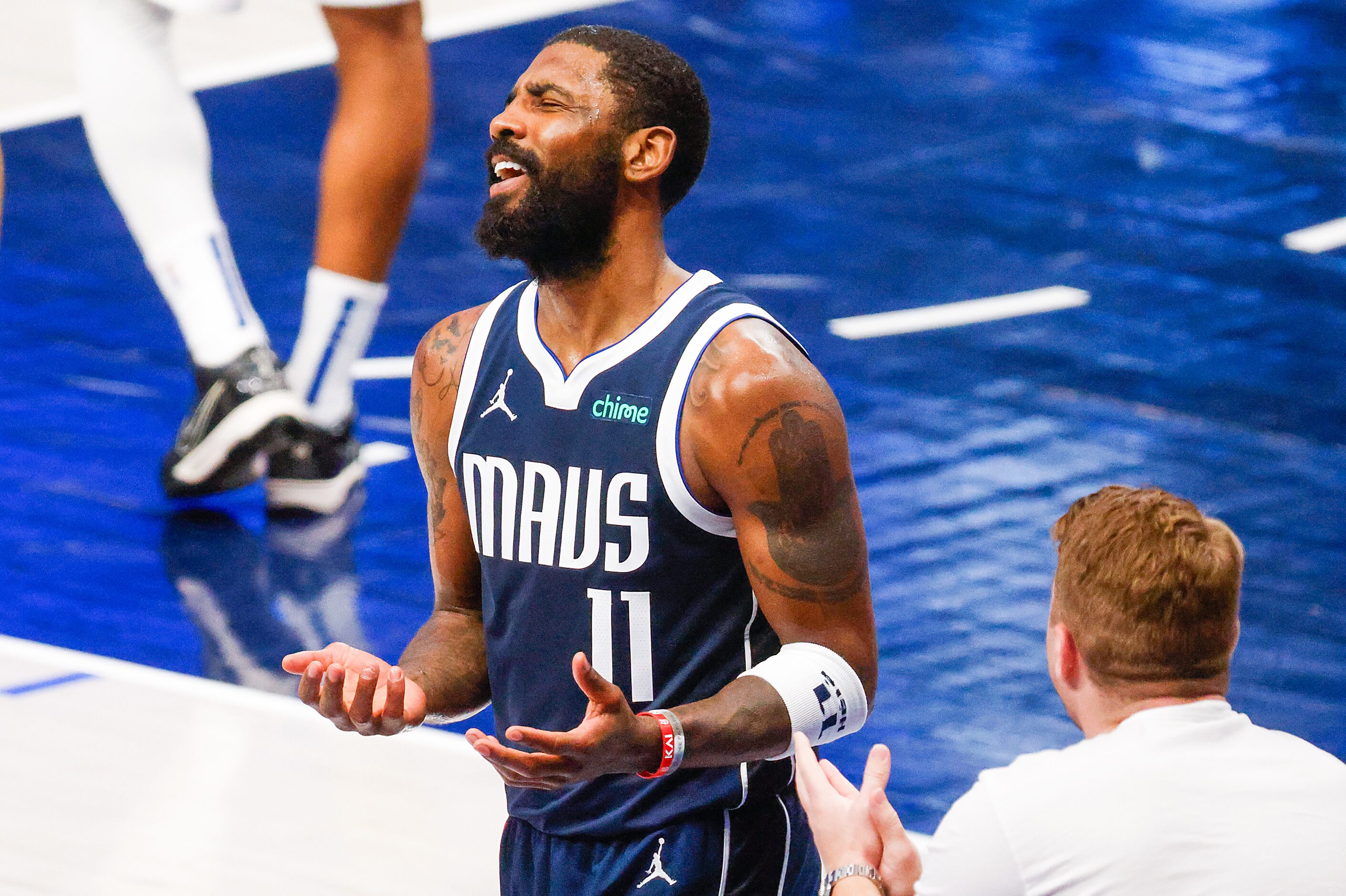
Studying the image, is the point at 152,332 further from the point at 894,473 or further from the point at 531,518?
the point at 531,518

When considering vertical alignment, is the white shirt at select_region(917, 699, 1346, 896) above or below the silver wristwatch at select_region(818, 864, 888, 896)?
above

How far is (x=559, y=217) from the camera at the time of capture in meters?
2.44

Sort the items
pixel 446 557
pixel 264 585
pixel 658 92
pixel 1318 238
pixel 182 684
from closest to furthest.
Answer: pixel 658 92 < pixel 446 557 < pixel 182 684 < pixel 264 585 < pixel 1318 238

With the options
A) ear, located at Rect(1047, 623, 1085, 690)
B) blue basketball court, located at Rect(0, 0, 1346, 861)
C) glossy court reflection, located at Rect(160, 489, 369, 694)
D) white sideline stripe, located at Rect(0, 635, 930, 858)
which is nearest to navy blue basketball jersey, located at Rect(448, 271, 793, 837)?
ear, located at Rect(1047, 623, 1085, 690)

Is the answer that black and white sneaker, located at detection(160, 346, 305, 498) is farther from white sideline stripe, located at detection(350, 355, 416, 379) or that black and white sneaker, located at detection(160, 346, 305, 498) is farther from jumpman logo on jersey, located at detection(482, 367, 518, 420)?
jumpman logo on jersey, located at detection(482, 367, 518, 420)

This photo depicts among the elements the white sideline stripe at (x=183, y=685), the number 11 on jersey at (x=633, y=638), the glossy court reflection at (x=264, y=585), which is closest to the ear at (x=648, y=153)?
the number 11 on jersey at (x=633, y=638)

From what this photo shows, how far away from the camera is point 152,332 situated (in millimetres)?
6895

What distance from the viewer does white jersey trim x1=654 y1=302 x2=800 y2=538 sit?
2.33 m

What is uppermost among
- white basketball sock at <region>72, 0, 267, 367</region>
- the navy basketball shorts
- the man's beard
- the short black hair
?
the short black hair

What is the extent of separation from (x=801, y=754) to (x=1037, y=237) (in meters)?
5.39

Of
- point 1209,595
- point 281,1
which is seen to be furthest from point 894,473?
point 281,1

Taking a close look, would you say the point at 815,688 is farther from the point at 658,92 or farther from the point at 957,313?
the point at 957,313

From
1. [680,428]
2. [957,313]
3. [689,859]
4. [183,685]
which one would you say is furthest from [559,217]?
[957,313]

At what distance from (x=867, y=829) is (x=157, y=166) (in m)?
4.53
